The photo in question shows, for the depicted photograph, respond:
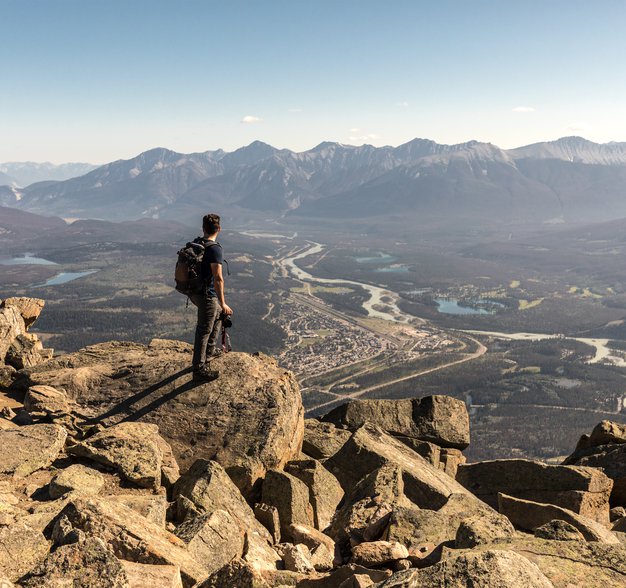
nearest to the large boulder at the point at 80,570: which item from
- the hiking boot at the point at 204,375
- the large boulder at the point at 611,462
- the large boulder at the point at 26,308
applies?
the hiking boot at the point at 204,375

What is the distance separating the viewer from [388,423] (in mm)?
24719

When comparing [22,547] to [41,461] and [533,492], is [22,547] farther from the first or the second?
[533,492]

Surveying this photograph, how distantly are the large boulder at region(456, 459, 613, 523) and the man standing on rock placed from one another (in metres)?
11.7

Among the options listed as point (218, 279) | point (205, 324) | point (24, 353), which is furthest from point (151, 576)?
point (24, 353)

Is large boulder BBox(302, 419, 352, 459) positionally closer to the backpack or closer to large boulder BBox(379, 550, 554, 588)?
the backpack

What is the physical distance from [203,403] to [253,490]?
155 inches

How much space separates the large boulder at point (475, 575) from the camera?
7684 mm

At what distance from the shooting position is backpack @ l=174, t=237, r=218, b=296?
18422 mm

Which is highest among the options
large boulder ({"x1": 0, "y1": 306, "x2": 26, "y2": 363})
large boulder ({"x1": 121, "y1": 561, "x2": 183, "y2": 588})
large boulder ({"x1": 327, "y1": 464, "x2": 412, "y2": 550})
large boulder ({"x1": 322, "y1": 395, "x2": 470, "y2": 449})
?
large boulder ({"x1": 0, "y1": 306, "x2": 26, "y2": 363})

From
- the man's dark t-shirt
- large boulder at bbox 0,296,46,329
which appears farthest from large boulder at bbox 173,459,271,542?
large boulder at bbox 0,296,46,329

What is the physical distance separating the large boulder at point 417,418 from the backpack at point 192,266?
33.8ft

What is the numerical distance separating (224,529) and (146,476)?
351 cm

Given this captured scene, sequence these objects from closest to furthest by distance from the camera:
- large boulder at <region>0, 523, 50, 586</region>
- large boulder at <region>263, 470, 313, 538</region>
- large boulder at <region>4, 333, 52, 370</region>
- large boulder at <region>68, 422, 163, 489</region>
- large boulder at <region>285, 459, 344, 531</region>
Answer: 1. large boulder at <region>0, 523, 50, 586</region>
2. large boulder at <region>68, 422, 163, 489</region>
3. large boulder at <region>263, 470, 313, 538</region>
4. large boulder at <region>285, 459, 344, 531</region>
5. large boulder at <region>4, 333, 52, 370</region>

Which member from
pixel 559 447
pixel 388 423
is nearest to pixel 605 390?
pixel 559 447
